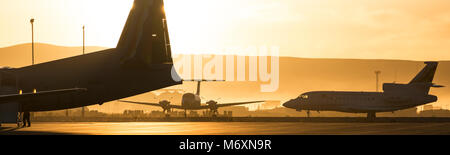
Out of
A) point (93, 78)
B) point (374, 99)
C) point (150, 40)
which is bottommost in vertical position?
point (374, 99)

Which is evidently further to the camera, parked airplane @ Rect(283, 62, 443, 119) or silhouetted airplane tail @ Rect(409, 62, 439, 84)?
silhouetted airplane tail @ Rect(409, 62, 439, 84)

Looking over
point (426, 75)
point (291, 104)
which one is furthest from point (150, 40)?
point (426, 75)

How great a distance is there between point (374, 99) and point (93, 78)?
49.7 meters

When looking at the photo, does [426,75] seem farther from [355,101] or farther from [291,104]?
[291,104]

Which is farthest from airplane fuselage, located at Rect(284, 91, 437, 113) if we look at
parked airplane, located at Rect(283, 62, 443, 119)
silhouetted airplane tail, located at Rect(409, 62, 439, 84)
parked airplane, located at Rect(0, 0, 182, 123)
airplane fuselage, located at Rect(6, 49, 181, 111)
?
airplane fuselage, located at Rect(6, 49, 181, 111)

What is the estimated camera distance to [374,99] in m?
75.3

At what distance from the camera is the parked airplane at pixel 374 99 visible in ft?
238

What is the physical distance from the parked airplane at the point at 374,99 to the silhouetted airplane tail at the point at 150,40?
40726mm

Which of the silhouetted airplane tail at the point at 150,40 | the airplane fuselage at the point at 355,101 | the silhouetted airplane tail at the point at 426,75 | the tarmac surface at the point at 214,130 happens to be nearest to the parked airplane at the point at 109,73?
the silhouetted airplane tail at the point at 150,40

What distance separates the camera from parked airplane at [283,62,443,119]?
72.6 meters

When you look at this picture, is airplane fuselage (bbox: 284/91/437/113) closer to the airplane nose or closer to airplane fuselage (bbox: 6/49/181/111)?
the airplane nose

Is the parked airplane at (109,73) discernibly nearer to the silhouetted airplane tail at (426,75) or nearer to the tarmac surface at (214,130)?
the tarmac surface at (214,130)
